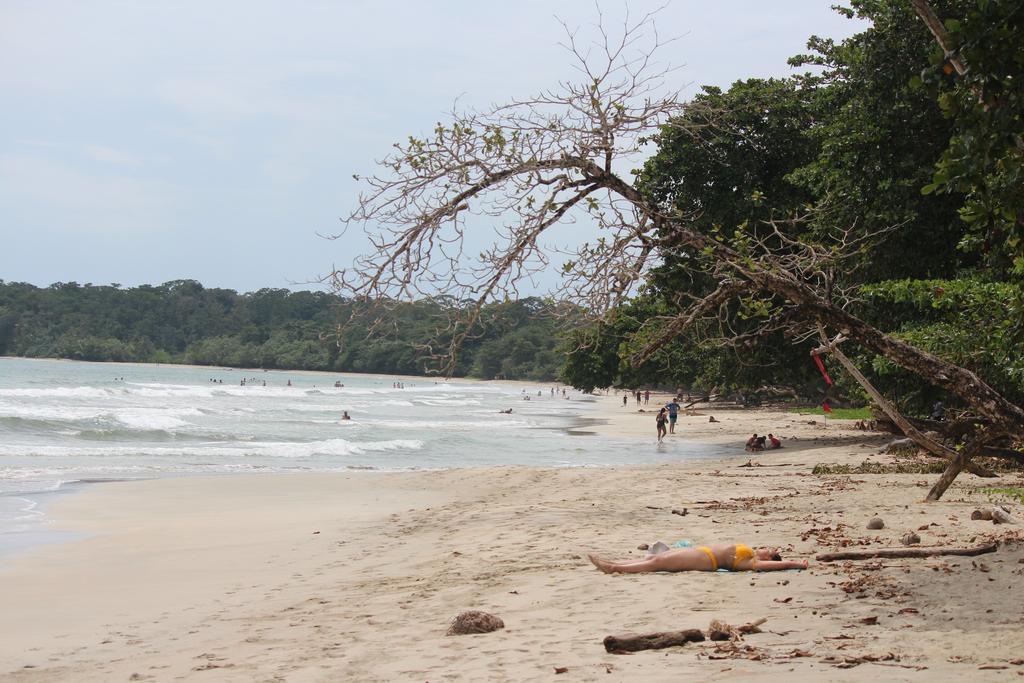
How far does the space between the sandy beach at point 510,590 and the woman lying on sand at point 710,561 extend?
0.11 m

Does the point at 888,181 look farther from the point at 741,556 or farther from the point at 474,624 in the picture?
the point at 474,624

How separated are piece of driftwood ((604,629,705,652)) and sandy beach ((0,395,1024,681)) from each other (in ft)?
0.28

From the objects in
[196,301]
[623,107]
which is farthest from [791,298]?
[196,301]

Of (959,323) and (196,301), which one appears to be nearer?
(959,323)

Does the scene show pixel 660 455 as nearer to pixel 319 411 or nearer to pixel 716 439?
pixel 716 439

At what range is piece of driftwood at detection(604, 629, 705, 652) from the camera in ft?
17.1

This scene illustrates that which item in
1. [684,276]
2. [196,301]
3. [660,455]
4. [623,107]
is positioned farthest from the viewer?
[196,301]

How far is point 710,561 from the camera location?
7.32 m

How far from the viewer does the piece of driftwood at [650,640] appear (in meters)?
5.23

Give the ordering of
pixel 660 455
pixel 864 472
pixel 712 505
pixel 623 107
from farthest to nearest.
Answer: pixel 660 455 < pixel 864 472 < pixel 712 505 < pixel 623 107

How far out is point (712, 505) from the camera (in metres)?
11.6

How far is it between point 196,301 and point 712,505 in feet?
533

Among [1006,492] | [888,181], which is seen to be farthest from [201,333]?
[1006,492]

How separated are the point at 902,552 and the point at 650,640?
9.53ft
